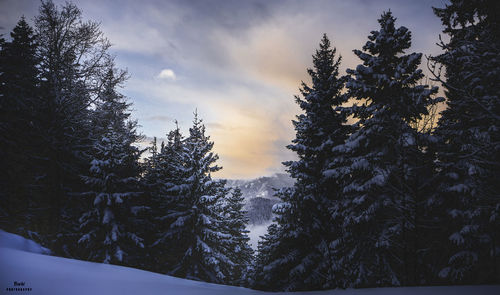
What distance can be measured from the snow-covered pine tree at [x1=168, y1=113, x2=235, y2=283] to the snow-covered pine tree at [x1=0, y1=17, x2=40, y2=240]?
819cm

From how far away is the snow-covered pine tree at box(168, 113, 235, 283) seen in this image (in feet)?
54.6

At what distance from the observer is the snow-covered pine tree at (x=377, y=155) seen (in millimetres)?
9055

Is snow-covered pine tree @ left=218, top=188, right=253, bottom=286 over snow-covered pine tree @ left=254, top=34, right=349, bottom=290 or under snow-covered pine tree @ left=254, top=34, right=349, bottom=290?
under

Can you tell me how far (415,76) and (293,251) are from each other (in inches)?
403

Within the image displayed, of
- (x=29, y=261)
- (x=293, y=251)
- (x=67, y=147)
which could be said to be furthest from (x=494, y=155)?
(x=67, y=147)

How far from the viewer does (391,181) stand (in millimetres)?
9320

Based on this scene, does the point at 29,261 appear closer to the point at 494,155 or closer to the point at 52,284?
the point at 52,284

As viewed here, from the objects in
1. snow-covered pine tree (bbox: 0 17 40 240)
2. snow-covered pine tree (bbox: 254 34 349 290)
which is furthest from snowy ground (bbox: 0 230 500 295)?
snow-covered pine tree (bbox: 0 17 40 240)

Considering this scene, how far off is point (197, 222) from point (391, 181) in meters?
13.5

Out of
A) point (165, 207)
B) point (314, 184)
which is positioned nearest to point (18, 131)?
point (165, 207)

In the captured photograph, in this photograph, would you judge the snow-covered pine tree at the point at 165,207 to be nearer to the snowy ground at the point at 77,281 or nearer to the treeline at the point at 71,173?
the treeline at the point at 71,173

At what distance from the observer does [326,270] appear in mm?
10828

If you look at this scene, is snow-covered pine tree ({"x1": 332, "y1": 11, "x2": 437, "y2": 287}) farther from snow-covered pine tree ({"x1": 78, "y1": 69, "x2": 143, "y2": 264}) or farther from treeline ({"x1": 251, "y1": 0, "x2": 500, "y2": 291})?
snow-covered pine tree ({"x1": 78, "y1": 69, "x2": 143, "y2": 264})

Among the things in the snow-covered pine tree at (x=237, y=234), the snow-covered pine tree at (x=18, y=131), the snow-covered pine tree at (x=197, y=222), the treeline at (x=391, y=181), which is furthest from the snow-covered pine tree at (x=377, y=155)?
the snow-covered pine tree at (x=237, y=234)
